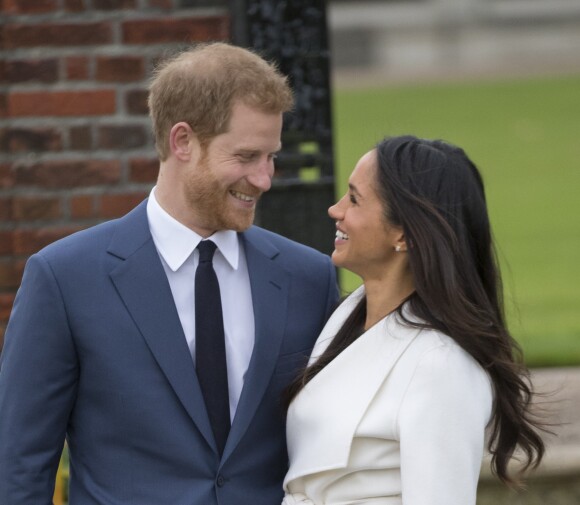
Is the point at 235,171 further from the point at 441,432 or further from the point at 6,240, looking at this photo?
the point at 6,240

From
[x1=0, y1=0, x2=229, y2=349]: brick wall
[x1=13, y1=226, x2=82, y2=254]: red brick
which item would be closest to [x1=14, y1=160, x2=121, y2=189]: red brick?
[x1=0, y1=0, x2=229, y2=349]: brick wall

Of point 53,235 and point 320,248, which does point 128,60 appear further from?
point 320,248

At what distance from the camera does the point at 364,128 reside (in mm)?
26344

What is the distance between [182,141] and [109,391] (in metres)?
0.62

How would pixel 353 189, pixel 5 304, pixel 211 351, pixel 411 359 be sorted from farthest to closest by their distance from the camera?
pixel 5 304 < pixel 353 189 < pixel 211 351 < pixel 411 359

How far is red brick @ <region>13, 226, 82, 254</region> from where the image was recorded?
405 cm

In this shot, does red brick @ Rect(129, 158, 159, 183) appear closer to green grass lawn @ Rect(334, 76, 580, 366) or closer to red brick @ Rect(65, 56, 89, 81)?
red brick @ Rect(65, 56, 89, 81)

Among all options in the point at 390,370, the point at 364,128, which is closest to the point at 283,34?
the point at 390,370

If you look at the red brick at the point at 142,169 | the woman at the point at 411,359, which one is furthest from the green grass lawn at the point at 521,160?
the red brick at the point at 142,169

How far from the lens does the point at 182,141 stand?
3.12 meters

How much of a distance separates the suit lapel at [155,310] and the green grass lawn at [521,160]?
2.21 ft

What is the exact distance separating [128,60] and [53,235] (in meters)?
0.59

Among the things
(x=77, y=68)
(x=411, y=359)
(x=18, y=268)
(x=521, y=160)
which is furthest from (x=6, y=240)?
(x=521, y=160)

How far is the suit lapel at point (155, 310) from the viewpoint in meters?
3.03
